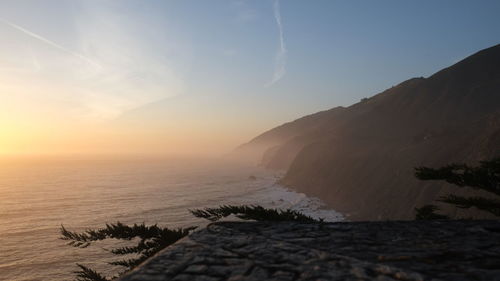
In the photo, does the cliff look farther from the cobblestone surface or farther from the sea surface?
the cobblestone surface

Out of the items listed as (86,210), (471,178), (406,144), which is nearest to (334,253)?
(471,178)

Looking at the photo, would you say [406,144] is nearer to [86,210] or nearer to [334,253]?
[86,210]

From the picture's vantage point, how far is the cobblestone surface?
169 inches

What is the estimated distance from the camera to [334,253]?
5078mm

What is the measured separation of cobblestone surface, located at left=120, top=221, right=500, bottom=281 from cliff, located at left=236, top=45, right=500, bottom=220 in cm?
3076

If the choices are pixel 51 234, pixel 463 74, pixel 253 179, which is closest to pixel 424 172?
pixel 51 234

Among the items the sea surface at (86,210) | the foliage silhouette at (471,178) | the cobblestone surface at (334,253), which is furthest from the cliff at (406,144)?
the cobblestone surface at (334,253)

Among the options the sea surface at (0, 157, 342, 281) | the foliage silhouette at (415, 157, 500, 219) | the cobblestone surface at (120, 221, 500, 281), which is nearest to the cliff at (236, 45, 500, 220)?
the sea surface at (0, 157, 342, 281)

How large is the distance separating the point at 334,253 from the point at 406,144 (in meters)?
74.0

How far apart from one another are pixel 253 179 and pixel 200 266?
362ft

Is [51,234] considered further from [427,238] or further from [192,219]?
[427,238]

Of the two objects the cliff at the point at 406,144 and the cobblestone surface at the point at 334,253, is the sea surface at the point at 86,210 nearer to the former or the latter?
the cliff at the point at 406,144

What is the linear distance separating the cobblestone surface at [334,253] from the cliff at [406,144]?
1211 inches

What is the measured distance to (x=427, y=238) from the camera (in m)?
5.87
